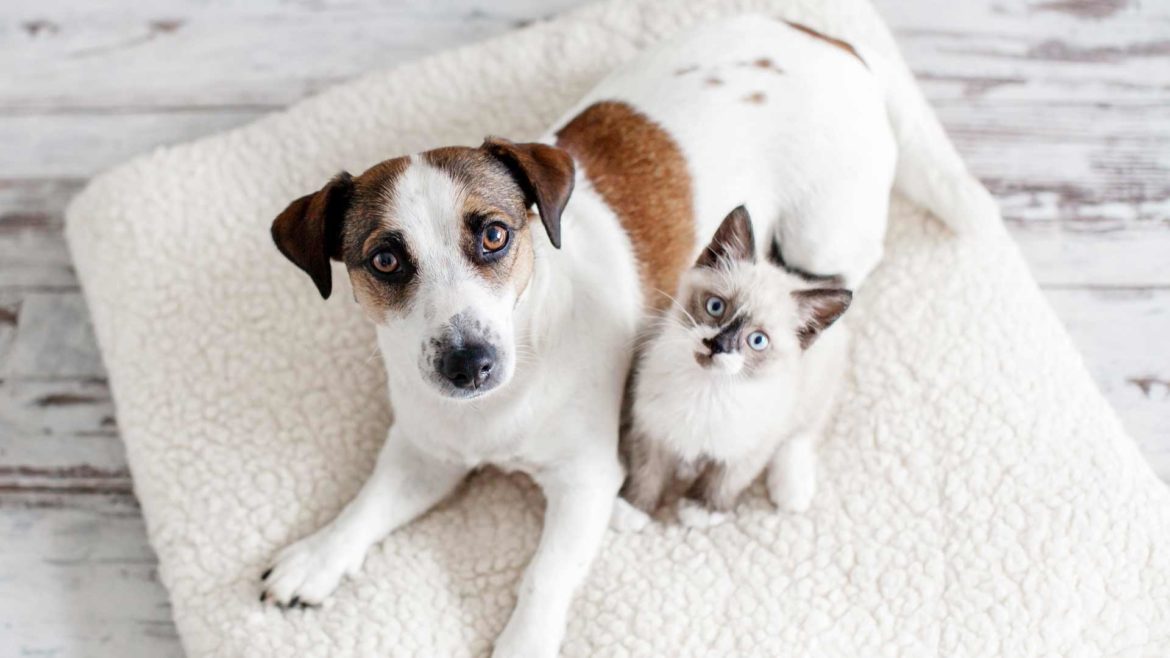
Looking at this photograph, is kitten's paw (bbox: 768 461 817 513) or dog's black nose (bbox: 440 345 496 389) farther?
kitten's paw (bbox: 768 461 817 513)

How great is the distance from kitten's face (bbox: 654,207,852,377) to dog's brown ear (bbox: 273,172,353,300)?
2.35 feet

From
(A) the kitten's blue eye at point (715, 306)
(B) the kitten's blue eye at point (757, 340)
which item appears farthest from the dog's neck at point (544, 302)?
(B) the kitten's blue eye at point (757, 340)

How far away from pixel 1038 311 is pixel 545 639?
154 centimetres

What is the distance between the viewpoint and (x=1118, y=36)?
11.5 feet

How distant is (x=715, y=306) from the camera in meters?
2.17

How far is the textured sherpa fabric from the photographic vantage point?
7.96ft

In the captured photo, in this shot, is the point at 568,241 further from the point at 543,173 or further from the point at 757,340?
the point at 757,340

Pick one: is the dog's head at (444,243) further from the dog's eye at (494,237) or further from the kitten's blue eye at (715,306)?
the kitten's blue eye at (715,306)

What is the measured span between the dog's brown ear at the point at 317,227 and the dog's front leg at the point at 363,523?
0.59m

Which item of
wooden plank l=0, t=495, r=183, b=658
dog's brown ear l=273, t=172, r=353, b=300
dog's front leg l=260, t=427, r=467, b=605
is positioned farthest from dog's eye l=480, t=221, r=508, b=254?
wooden plank l=0, t=495, r=183, b=658

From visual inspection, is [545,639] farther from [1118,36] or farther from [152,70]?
[1118,36]

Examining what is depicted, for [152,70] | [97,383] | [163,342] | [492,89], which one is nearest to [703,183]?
[492,89]

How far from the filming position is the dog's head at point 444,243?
198 centimetres

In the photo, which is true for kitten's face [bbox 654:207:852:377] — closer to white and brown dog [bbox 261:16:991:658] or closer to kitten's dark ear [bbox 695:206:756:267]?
kitten's dark ear [bbox 695:206:756:267]
